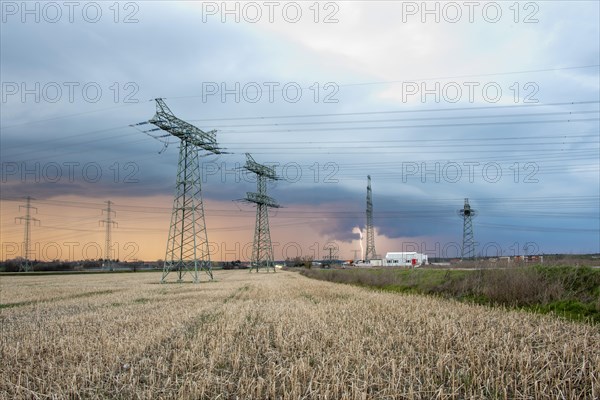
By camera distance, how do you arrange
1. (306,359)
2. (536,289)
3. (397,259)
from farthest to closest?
1. (397,259)
2. (536,289)
3. (306,359)

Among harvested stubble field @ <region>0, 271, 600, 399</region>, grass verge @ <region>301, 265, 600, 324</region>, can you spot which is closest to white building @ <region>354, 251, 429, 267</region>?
grass verge @ <region>301, 265, 600, 324</region>

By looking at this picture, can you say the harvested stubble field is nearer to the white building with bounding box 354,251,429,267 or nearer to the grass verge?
the grass verge

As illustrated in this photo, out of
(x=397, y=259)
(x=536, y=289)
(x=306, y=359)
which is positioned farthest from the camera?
(x=397, y=259)

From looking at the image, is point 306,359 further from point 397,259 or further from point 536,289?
point 397,259

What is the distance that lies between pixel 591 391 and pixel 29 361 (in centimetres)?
1114

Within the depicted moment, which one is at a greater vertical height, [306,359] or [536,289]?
[536,289]

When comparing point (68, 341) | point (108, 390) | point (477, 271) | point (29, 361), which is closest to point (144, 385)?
point (108, 390)

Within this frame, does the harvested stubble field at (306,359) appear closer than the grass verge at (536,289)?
Yes

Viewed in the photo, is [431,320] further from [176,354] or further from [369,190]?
[369,190]

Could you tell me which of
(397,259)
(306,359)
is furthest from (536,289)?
(397,259)

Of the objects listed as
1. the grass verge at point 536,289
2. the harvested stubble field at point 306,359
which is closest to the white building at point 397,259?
the grass verge at point 536,289

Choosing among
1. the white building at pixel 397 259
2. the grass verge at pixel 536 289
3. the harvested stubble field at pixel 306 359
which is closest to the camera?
the harvested stubble field at pixel 306 359

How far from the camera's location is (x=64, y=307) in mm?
23484

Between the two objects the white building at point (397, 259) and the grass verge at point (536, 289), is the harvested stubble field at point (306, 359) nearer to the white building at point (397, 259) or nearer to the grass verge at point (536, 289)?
the grass verge at point (536, 289)
